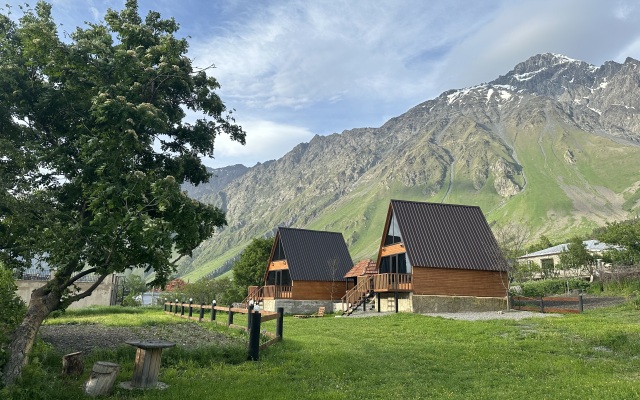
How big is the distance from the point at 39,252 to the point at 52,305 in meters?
1.30

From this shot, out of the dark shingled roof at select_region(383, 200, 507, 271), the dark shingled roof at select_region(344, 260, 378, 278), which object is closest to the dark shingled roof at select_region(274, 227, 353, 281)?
the dark shingled roof at select_region(344, 260, 378, 278)

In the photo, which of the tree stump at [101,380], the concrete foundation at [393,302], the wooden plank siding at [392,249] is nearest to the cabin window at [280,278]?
the wooden plank siding at [392,249]

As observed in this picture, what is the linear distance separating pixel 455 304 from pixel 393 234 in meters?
7.30

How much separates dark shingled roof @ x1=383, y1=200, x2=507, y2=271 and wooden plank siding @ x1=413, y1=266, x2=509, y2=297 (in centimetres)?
45

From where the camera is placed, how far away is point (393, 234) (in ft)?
115

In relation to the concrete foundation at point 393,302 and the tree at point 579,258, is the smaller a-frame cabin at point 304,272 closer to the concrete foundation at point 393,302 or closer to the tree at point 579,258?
the concrete foundation at point 393,302

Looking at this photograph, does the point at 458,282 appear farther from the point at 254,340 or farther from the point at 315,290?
the point at 254,340

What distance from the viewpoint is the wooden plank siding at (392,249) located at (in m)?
33.2

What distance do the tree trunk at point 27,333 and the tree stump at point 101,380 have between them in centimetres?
125

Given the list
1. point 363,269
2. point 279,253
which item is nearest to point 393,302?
point 363,269

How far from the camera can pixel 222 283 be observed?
2726 inches

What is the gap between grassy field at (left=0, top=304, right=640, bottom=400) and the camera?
8.62m

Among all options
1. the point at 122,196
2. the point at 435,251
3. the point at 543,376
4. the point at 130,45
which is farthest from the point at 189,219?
the point at 435,251

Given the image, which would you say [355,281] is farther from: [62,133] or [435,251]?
[62,133]
